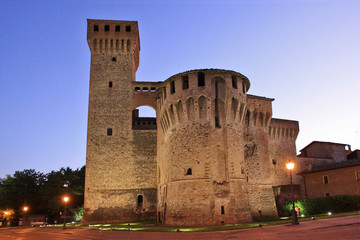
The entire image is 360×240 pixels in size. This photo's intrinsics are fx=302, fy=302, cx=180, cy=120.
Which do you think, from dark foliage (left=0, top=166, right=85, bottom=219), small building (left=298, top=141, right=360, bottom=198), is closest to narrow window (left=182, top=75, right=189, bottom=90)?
small building (left=298, top=141, right=360, bottom=198)

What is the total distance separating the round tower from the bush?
310 inches

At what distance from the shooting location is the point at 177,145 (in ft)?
81.4

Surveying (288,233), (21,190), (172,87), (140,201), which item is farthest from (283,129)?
(21,190)

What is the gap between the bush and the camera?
83.8 feet

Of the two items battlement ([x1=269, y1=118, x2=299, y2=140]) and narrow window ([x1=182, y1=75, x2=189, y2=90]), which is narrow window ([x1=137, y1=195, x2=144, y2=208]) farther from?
battlement ([x1=269, y1=118, x2=299, y2=140])

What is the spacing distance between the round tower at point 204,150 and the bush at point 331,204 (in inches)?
310

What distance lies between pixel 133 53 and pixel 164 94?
10.1m

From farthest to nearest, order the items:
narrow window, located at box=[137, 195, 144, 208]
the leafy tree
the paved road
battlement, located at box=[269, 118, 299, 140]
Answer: the leafy tree < battlement, located at box=[269, 118, 299, 140] < narrow window, located at box=[137, 195, 144, 208] < the paved road

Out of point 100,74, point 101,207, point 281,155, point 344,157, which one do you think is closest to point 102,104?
point 100,74

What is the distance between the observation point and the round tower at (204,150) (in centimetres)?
2250

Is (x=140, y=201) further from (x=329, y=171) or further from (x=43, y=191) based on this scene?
(x=329, y=171)

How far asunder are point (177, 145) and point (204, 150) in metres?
2.47

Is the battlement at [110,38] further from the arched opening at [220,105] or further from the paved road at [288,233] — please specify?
the paved road at [288,233]

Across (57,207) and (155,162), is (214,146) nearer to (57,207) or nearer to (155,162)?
(155,162)
